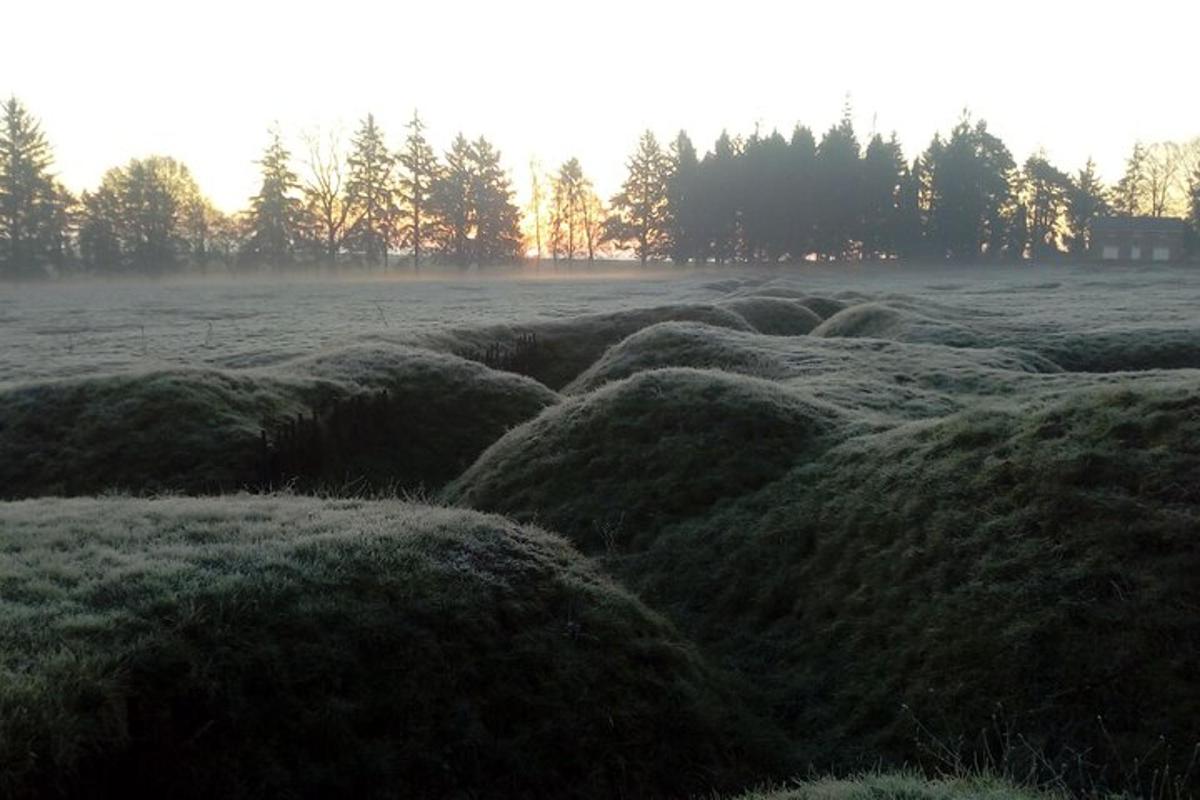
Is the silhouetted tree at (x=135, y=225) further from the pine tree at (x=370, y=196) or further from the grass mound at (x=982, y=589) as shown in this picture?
the grass mound at (x=982, y=589)

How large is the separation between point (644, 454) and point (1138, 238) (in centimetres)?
12204

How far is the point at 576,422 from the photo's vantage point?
20.8m

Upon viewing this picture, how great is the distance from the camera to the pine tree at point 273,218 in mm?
111562

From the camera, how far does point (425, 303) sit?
7012 centimetres

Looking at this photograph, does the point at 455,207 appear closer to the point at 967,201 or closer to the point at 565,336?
the point at 967,201

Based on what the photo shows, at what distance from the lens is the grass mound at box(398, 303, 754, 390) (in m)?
37.9

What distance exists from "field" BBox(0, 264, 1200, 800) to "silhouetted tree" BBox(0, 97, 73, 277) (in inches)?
3435

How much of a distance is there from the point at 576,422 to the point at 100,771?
14342 mm

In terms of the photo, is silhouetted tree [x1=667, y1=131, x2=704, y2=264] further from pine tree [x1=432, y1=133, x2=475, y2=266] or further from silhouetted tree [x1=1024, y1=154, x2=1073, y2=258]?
silhouetted tree [x1=1024, y1=154, x2=1073, y2=258]

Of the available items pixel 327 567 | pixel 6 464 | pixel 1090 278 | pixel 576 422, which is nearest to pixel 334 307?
pixel 6 464

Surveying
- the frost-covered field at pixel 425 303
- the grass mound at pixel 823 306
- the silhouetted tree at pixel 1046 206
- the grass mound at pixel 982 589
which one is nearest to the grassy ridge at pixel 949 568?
the grass mound at pixel 982 589

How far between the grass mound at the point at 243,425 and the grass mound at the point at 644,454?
14.4ft

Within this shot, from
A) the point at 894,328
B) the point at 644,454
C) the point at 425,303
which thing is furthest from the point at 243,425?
the point at 425,303

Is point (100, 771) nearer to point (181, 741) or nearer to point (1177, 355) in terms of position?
point (181, 741)
